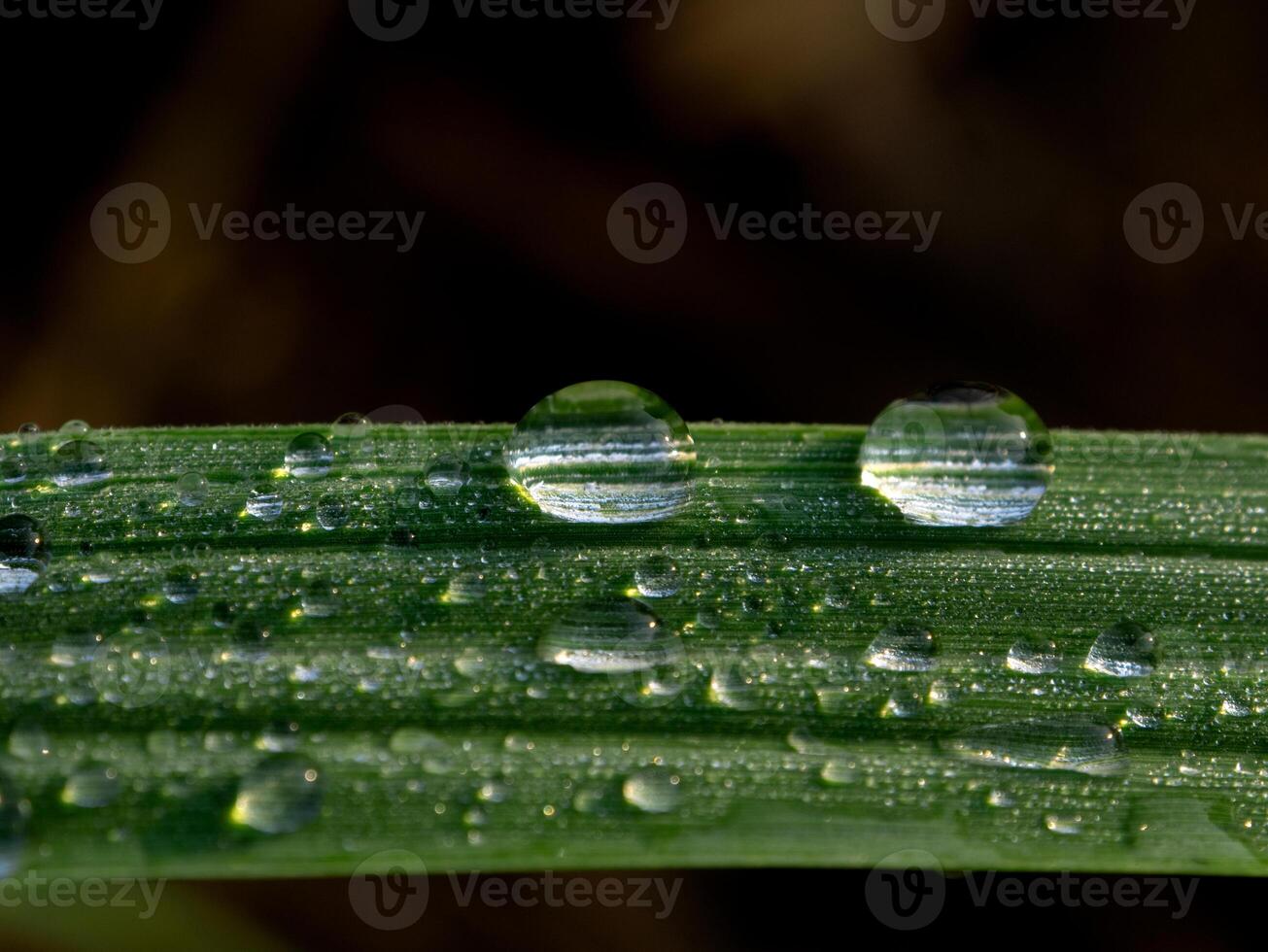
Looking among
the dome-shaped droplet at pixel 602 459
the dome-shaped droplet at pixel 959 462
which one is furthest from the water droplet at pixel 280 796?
the dome-shaped droplet at pixel 959 462

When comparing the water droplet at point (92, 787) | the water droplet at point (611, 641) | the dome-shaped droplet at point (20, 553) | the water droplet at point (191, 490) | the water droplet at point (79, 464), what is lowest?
the water droplet at point (92, 787)

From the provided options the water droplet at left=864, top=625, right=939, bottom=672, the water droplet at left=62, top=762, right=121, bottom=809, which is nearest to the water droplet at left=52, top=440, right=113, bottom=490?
the water droplet at left=62, top=762, right=121, bottom=809

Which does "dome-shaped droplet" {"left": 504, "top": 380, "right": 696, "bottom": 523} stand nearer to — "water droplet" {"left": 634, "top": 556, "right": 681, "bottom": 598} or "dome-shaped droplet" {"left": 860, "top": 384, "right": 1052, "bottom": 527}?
"water droplet" {"left": 634, "top": 556, "right": 681, "bottom": 598}

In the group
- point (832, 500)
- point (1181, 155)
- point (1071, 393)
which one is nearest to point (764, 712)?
point (832, 500)

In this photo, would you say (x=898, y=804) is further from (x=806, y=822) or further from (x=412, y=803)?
(x=412, y=803)

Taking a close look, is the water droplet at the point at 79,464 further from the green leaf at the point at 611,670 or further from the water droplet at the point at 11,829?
the water droplet at the point at 11,829

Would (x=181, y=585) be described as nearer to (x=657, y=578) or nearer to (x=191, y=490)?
(x=191, y=490)

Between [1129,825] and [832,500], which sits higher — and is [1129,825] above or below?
below
